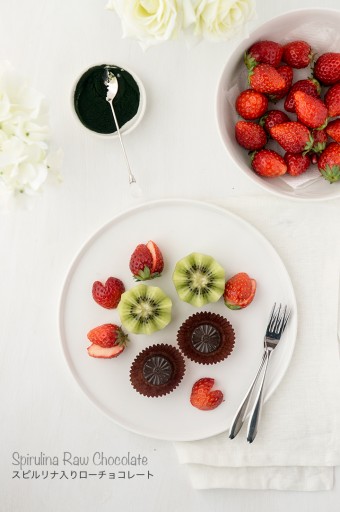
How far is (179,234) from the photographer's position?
47.6 inches

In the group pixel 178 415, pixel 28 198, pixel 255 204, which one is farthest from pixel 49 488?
pixel 255 204

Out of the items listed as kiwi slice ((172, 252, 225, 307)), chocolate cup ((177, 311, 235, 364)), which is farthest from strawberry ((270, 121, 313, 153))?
chocolate cup ((177, 311, 235, 364))

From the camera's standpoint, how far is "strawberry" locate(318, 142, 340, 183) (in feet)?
3.68

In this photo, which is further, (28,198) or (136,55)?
(136,55)

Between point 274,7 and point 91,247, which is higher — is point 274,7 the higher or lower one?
the higher one

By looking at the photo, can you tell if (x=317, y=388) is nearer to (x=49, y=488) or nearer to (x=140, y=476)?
(x=140, y=476)

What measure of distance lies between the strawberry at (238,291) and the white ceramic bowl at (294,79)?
0.63ft

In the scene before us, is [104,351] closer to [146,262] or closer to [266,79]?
[146,262]

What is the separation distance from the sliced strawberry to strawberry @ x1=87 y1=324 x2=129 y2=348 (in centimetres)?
15

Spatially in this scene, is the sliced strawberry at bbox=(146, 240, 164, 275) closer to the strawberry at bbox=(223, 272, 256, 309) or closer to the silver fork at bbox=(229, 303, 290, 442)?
the strawberry at bbox=(223, 272, 256, 309)

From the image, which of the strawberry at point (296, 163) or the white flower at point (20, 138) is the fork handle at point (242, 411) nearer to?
the strawberry at point (296, 163)

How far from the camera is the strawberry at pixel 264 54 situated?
112 cm

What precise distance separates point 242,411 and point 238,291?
0.25m

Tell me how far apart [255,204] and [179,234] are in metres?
0.17
